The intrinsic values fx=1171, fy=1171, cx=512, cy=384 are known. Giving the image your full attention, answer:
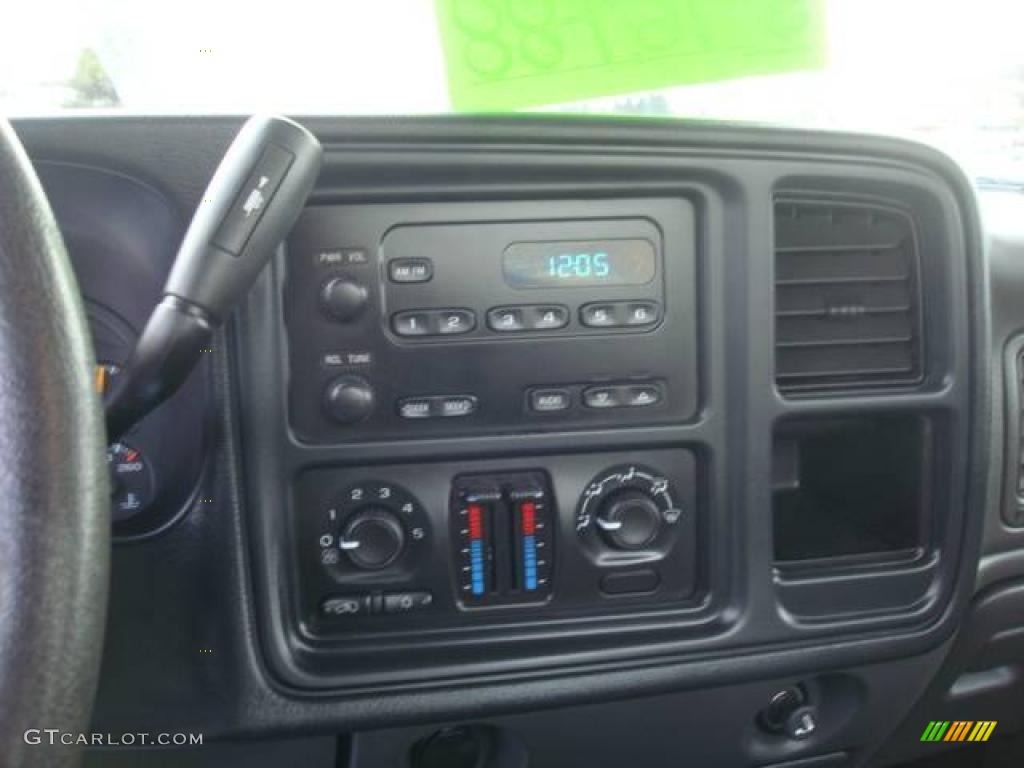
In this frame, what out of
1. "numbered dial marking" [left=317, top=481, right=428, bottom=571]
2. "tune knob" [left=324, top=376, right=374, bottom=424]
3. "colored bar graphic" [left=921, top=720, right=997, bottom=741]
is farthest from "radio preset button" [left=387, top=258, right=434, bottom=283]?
"colored bar graphic" [left=921, top=720, right=997, bottom=741]

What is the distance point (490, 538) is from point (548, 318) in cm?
24

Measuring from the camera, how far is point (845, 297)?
52.6 inches

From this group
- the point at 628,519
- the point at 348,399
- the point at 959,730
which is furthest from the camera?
the point at 959,730

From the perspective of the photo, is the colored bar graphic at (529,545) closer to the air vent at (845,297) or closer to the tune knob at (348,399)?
the tune knob at (348,399)

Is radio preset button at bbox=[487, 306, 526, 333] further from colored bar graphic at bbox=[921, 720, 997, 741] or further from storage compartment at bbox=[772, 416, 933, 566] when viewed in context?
colored bar graphic at bbox=[921, 720, 997, 741]

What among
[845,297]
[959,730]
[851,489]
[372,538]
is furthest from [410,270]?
[959,730]

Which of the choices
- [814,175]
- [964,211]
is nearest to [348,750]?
[814,175]

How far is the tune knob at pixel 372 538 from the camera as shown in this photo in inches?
47.5

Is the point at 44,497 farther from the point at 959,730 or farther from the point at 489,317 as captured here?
the point at 959,730

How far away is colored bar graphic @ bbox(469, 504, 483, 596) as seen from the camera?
1238mm

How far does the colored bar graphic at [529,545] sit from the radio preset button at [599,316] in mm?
203

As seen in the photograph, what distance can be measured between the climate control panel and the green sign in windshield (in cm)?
40

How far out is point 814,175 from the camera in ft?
4.15

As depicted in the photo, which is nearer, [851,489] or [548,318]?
[548,318]
